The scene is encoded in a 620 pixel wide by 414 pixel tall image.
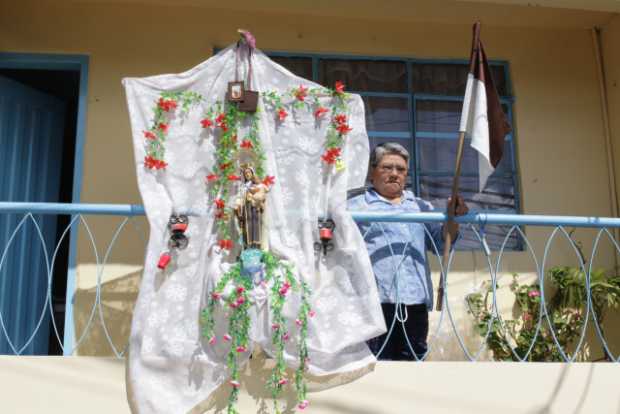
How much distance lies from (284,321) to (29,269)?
2.31 meters

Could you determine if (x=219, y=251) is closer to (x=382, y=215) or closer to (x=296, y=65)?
(x=382, y=215)

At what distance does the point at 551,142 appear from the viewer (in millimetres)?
4727

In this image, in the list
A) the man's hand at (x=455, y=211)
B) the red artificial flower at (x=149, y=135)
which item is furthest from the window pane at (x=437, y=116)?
the red artificial flower at (x=149, y=135)

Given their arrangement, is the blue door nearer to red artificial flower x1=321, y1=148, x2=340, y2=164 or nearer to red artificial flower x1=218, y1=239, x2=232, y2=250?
red artificial flower x1=218, y1=239, x2=232, y2=250

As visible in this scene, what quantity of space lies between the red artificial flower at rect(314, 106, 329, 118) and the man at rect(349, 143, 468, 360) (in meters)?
0.59

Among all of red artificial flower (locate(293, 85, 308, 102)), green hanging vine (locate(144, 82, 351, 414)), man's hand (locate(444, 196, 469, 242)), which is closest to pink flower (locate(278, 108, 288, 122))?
green hanging vine (locate(144, 82, 351, 414))

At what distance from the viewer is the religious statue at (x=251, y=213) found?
10.2 ft

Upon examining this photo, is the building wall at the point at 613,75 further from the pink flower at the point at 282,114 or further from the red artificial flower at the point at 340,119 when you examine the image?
the pink flower at the point at 282,114

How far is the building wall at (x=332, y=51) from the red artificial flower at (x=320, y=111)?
1.42 meters

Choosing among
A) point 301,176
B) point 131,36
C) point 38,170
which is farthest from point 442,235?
point 38,170

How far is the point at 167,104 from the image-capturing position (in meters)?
3.27

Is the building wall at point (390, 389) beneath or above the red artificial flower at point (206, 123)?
beneath

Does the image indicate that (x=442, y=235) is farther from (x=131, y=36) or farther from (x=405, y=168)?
(x=131, y=36)

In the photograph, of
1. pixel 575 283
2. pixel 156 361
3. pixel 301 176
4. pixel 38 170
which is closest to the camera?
pixel 156 361
